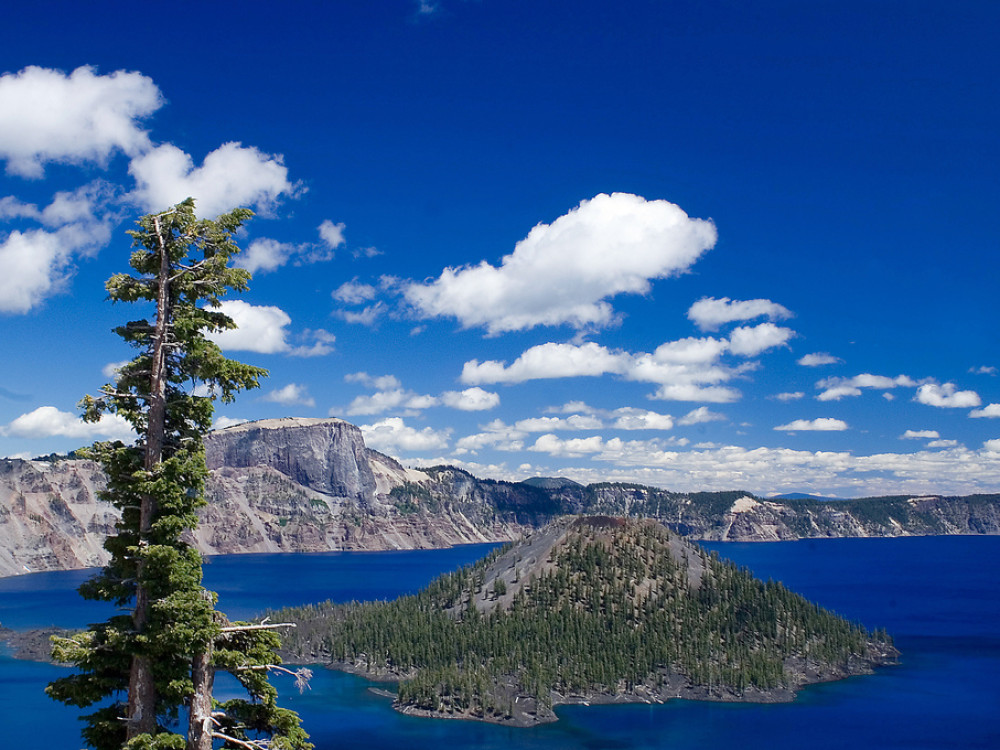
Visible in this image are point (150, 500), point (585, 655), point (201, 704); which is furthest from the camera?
point (585, 655)

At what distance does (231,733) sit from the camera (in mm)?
24172

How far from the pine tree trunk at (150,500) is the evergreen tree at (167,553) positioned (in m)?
0.04

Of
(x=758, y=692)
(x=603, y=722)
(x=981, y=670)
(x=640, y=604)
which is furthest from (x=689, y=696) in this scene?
(x=981, y=670)

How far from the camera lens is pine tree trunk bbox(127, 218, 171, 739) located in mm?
23328

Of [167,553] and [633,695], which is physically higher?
[167,553]

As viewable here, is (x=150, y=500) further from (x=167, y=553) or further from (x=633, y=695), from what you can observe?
(x=633, y=695)

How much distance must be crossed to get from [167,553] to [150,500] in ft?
7.59

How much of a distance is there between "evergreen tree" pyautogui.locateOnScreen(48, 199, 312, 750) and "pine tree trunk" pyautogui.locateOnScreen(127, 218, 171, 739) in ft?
0.12

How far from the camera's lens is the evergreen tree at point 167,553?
75.7 ft

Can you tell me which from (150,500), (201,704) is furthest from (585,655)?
(150,500)

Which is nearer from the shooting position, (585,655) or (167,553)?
(167,553)

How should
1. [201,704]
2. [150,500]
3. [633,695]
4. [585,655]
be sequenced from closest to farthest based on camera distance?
[201,704] < [150,500] < [633,695] < [585,655]

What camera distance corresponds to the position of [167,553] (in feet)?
75.3

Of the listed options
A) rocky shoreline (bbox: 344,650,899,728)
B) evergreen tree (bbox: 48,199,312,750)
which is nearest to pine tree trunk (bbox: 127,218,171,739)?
evergreen tree (bbox: 48,199,312,750)
